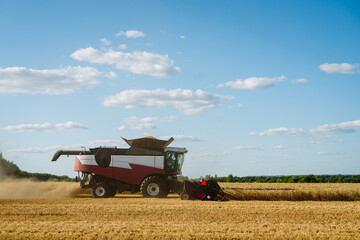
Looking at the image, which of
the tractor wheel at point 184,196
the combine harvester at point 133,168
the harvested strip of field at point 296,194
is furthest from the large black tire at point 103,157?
the harvested strip of field at point 296,194

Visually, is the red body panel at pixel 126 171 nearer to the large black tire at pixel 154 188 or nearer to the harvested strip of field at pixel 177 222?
the large black tire at pixel 154 188

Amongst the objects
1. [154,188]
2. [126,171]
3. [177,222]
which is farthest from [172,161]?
[177,222]

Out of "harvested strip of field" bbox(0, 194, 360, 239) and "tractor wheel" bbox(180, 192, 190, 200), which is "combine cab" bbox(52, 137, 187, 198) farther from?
"harvested strip of field" bbox(0, 194, 360, 239)

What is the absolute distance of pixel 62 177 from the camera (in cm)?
3903

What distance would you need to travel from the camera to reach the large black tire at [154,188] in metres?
21.8

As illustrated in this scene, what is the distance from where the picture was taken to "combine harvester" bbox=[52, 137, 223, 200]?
22.3m

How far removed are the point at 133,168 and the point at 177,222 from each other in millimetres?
10955

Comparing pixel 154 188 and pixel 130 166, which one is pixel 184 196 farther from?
pixel 130 166

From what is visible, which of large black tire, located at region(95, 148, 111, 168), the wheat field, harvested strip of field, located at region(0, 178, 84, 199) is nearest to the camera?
the wheat field

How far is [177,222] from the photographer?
39.0 feet

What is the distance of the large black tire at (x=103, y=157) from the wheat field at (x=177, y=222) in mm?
6635

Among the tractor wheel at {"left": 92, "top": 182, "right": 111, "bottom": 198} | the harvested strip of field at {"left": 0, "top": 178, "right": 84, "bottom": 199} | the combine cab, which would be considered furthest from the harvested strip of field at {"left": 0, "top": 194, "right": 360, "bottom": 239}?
the harvested strip of field at {"left": 0, "top": 178, "right": 84, "bottom": 199}

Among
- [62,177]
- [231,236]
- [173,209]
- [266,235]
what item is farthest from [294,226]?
[62,177]

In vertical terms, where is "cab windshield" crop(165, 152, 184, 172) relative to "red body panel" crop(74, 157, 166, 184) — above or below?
above
